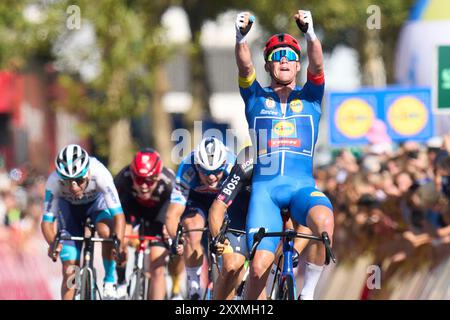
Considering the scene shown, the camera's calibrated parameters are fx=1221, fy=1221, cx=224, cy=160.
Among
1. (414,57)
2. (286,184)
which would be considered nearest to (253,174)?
(286,184)

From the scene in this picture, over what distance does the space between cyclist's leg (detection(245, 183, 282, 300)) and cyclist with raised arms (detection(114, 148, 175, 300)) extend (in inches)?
115

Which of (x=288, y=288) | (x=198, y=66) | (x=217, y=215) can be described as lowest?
(x=288, y=288)

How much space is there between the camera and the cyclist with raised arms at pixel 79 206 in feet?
36.6

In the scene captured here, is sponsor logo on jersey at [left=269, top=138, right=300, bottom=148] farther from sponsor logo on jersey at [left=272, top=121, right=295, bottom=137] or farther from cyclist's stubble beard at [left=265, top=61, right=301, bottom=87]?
cyclist's stubble beard at [left=265, top=61, right=301, bottom=87]

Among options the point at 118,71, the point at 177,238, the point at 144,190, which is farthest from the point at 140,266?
the point at 118,71

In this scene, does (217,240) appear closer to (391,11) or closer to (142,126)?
(391,11)

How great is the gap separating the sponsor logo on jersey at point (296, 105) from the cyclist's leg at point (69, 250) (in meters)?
3.03

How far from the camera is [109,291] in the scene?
12055 millimetres

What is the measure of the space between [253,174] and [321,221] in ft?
3.35

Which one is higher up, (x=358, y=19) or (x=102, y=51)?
(x=358, y=19)

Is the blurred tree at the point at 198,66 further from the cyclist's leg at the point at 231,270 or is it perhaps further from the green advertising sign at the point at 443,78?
the cyclist's leg at the point at 231,270

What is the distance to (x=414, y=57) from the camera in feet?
73.4

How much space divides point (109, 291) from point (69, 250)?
1.94 ft

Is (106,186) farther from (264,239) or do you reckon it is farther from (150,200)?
(264,239)
